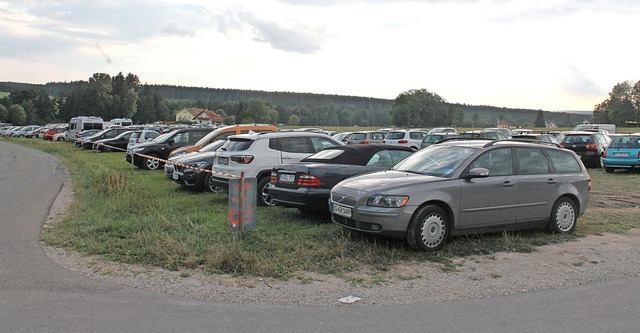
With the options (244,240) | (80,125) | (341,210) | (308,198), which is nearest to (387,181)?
(341,210)

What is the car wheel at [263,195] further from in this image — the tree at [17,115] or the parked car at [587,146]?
the tree at [17,115]

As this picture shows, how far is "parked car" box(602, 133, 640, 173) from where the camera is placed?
19.6 metres

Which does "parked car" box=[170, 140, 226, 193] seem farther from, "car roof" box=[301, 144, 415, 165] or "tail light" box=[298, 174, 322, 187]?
"tail light" box=[298, 174, 322, 187]

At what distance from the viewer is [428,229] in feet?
24.3

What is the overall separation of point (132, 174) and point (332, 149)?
36.6 ft

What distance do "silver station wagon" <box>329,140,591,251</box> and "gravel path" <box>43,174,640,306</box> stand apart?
586mm

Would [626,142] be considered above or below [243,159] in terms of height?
above

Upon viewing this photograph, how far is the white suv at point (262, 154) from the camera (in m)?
11.7

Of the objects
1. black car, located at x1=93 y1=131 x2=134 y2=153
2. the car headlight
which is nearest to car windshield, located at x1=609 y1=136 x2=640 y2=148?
the car headlight

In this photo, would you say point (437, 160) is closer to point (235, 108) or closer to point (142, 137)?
point (142, 137)

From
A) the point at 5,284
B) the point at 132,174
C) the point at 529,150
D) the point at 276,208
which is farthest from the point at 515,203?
the point at 132,174

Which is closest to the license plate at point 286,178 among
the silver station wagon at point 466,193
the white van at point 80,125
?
the silver station wagon at point 466,193

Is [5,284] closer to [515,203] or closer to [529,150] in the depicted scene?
[515,203]

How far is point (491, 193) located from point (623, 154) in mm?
14570
